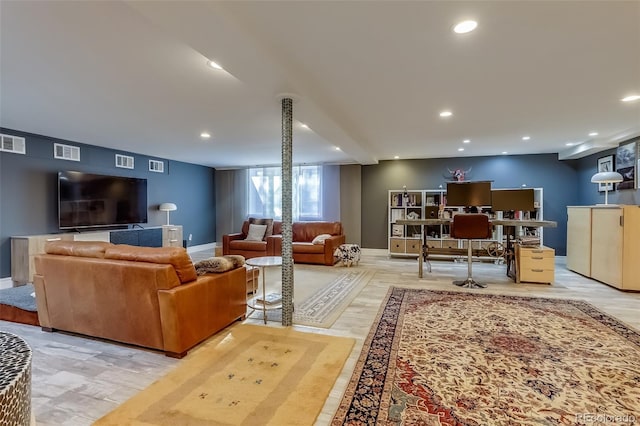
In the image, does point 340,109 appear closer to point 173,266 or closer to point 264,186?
point 173,266

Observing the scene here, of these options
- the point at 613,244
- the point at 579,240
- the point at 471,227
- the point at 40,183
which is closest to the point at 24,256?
the point at 40,183

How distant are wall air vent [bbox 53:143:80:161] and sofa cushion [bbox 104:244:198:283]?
154 inches

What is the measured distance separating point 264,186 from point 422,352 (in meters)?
6.76

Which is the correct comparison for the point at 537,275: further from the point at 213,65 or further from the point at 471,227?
the point at 213,65

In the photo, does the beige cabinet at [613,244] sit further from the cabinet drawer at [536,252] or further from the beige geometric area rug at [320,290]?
the beige geometric area rug at [320,290]

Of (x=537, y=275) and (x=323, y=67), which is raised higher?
(x=323, y=67)

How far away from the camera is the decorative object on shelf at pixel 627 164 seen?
16.0ft

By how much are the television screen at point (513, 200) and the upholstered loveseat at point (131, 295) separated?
466 cm

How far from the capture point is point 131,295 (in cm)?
245

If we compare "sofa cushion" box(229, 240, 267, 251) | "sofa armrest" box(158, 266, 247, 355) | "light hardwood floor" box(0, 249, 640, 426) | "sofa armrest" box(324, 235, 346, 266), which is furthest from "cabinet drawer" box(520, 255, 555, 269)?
"sofa cushion" box(229, 240, 267, 251)

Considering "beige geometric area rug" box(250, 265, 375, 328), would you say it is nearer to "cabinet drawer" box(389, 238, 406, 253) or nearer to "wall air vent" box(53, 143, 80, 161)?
"cabinet drawer" box(389, 238, 406, 253)

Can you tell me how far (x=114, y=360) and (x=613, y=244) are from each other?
238 inches

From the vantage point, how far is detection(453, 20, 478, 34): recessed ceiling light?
6.53 ft

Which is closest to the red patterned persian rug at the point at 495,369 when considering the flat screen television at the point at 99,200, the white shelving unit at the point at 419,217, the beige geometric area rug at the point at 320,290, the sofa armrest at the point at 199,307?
the beige geometric area rug at the point at 320,290
